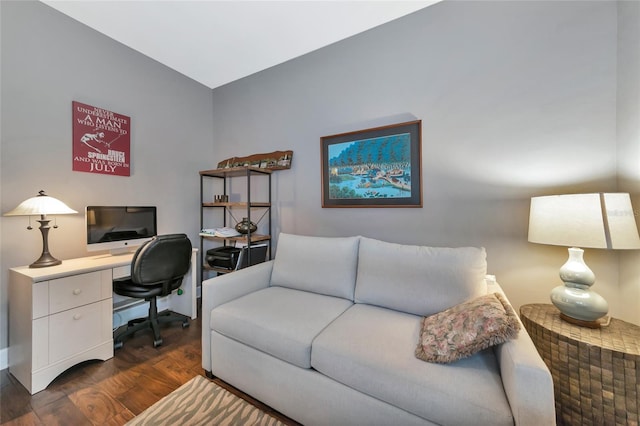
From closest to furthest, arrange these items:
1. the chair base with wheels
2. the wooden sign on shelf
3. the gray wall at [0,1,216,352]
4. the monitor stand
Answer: the gray wall at [0,1,216,352]
the chair base with wheels
the monitor stand
the wooden sign on shelf

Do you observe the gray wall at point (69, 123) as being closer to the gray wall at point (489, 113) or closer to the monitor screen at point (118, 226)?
the monitor screen at point (118, 226)

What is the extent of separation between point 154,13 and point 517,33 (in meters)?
2.73

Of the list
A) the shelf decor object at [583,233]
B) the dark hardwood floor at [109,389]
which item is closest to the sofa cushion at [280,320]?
the dark hardwood floor at [109,389]

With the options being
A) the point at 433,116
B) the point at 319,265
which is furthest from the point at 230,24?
the point at 319,265

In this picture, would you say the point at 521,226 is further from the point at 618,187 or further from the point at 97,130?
the point at 97,130

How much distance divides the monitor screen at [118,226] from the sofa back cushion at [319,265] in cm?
140

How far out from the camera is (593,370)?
3.24 ft

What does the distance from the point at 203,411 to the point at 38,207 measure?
1.74 m

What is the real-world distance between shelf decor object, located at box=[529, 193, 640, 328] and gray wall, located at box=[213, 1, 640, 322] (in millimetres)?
331

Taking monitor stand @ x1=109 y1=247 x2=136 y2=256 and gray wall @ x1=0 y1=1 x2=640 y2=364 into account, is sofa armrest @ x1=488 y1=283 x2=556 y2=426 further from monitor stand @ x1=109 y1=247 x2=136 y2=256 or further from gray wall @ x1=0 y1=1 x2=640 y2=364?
monitor stand @ x1=109 y1=247 x2=136 y2=256

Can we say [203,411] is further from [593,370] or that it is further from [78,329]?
[593,370]

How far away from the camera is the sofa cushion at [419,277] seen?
4.38 ft

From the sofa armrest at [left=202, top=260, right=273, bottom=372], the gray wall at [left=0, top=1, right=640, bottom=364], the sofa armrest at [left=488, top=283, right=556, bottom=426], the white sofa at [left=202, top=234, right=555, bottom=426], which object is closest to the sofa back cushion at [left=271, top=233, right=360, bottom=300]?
the white sofa at [left=202, top=234, right=555, bottom=426]

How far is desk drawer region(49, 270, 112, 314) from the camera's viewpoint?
1505 mm
